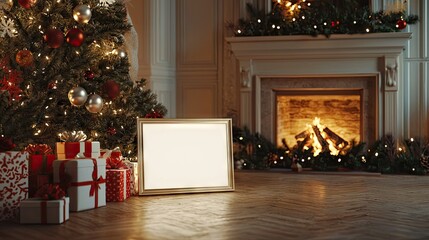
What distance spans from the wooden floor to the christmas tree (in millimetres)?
742

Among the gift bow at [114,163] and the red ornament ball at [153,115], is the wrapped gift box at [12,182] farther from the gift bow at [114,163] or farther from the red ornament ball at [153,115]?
the red ornament ball at [153,115]

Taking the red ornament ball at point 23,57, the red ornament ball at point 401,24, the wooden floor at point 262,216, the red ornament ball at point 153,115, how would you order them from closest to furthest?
the wooden floor at point 262,216 → the red ornament ball at point 23,57 → the red ornament ball at point 153,115 → the red ornament ball at point 401,24

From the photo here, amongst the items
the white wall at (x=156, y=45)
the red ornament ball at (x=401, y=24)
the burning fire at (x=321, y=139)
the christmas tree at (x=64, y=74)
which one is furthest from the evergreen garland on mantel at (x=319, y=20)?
the christmas tree at (x=64, y=74)

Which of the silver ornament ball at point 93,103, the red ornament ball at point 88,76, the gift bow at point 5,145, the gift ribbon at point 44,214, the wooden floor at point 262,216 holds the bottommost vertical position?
the wooden floor at point 262,216

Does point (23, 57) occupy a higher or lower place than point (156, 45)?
lower

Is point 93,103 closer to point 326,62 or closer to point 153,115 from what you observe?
point 153,115

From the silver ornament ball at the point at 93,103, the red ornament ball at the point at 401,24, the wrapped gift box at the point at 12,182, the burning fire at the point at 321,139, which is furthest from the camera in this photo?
the burning fire at the point at 321,139

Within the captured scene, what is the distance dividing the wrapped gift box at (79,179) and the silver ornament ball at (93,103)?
1.95 ft

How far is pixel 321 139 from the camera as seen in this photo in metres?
6.49

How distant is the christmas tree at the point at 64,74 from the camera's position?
392 cm

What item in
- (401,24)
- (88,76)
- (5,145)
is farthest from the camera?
(401,24)

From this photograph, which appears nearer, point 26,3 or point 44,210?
point 44,210

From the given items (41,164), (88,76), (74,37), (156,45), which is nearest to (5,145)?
(41,164)

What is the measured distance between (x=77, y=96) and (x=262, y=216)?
Result: 150 centimetres
